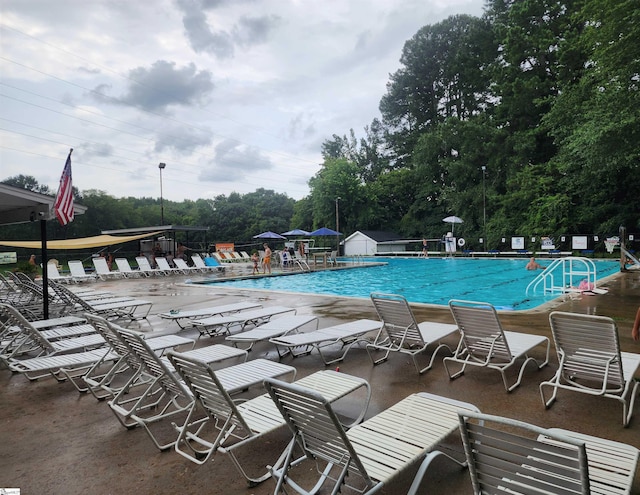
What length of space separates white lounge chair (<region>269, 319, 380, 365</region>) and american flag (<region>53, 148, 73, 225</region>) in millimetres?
5406

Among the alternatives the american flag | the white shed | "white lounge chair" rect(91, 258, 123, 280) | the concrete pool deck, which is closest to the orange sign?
the white shed

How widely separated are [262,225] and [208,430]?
45095 mm

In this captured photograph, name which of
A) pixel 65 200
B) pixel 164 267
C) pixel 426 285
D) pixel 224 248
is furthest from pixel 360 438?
pixel 224 248

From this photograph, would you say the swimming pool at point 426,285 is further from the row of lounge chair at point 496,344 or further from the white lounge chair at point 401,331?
the white lounge chair at point 401,331

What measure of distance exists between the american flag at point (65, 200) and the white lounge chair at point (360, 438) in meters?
7.49

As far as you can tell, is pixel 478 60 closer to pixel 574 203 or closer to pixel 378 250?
pixel 574 203

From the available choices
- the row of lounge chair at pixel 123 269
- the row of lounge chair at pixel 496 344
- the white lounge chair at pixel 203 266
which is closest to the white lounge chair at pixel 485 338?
the row of lounge chair at pixel 496 344

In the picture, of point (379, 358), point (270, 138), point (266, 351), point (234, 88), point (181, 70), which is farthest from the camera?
point (270, 138)

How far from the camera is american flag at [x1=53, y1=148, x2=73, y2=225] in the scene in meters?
8.03

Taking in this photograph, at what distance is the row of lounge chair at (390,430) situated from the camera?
67.7 inches

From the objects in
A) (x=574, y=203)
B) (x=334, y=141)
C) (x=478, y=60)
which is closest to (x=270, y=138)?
(x=334, y=141)

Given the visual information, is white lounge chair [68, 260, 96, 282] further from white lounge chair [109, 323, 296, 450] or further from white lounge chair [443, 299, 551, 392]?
white lounge chair [443, 299, 551, 392]

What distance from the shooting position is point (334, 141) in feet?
190

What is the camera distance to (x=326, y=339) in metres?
5.41
